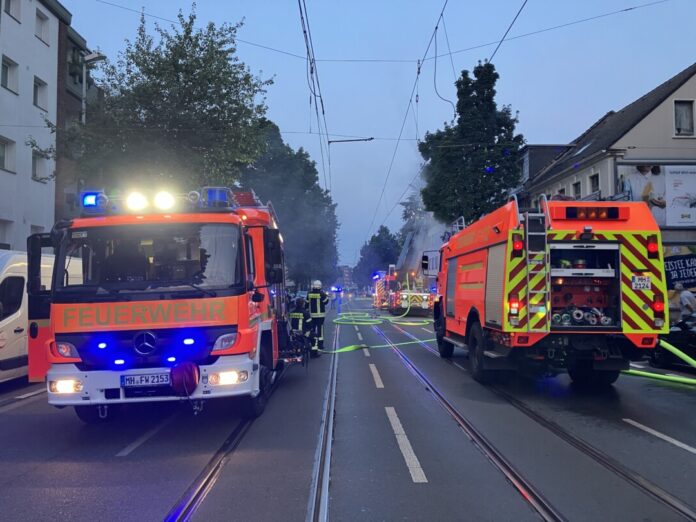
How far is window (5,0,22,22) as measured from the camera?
20816 mm

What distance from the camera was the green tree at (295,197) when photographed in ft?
146

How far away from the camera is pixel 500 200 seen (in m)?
27.1

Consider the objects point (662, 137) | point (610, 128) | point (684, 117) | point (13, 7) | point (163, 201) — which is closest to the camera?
point (163, 201)

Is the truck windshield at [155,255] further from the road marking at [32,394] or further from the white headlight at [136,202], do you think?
the road marking at [32,394]

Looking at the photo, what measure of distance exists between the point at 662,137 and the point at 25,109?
1054 inches

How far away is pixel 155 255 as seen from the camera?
6.54m

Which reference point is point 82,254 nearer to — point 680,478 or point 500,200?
point 680,478

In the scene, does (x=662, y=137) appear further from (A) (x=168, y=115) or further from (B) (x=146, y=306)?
(B) (x=146, y=306)

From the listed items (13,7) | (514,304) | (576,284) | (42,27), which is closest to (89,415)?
(514,304)

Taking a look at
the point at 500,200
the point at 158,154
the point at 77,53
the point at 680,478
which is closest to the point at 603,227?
the point at 680,478

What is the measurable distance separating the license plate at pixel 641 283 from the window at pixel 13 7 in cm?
2234

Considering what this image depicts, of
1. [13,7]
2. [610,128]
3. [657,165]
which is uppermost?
[13,7]

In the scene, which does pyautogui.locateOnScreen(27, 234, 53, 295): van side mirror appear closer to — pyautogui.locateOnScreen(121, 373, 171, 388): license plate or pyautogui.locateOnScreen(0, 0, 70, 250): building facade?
pyautogui.locateOnScreen(121, 373, 171, 388): license plate

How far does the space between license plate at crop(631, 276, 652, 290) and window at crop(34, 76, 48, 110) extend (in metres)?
23.0
